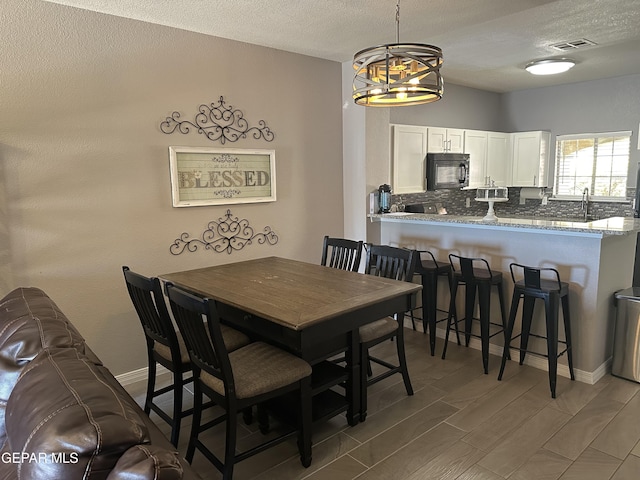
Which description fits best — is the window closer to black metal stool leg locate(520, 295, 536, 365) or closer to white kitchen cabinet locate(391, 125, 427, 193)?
white kitchen cabinet locate(391, 125, 427, 193)

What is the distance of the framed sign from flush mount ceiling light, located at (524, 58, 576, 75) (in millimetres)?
2830

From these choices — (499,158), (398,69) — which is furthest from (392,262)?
(499,158)

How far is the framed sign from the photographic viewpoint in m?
3.29

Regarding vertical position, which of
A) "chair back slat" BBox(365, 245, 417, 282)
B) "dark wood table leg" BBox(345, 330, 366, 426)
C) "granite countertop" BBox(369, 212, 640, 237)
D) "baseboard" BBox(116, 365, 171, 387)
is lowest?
"baseboard" BBox(116, 365, 171, 387)

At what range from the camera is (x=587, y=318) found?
3076 mm

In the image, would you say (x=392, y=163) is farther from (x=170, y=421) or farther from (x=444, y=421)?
(x=170, y=421)

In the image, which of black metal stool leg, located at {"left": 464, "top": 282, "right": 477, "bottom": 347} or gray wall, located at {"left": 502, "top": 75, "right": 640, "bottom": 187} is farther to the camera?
gray wall, located at {"left": 502, "top": 75, "right": 640, "bottom": 187}

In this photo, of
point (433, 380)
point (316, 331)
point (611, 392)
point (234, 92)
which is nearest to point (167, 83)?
point (234, 92)

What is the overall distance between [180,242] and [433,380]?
85.4 inches

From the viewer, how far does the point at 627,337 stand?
3.11m

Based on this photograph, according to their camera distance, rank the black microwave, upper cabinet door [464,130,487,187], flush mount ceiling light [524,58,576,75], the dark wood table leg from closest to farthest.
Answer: the dark wood table leg
flush mount ceiling light [524,58,576,75]
the black microwave
upper cabinet door [464,130,487,187]

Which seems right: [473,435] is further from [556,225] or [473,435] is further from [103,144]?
[103,144]

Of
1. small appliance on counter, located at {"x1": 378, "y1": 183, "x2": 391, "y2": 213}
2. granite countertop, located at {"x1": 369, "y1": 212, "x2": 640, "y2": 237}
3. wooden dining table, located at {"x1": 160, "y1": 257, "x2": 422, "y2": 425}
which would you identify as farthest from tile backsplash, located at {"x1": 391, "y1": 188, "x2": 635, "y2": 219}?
wooden dining table, located at {"x1": 160, "y1": 257, "x2": 422, "y2": 425}

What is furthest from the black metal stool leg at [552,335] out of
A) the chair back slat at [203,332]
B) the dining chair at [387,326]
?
the chair back slat at [203,332]
